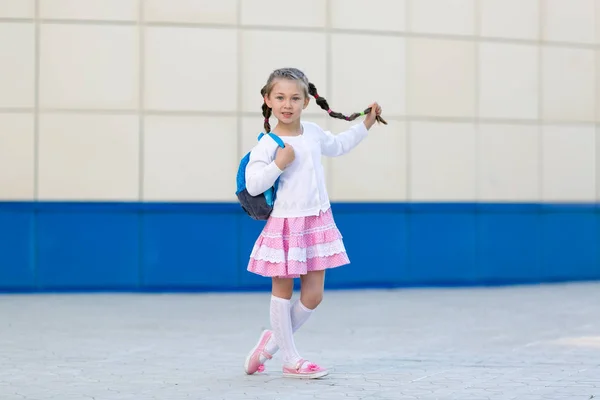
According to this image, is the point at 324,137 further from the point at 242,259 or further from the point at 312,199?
the point at 242,259

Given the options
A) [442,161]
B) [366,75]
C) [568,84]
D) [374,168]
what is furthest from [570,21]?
[374,168]

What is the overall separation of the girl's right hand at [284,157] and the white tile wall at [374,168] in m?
5.70

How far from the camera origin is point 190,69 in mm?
11141

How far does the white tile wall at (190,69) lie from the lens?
36.4 ft

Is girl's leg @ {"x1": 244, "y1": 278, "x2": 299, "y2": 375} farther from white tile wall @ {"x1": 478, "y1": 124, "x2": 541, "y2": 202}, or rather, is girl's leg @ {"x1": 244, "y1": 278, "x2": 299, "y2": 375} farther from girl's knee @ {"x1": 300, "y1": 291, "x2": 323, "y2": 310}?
white tile wall @ {"x1": 478, "y1": 124, "x2": 541, "y2": 202}

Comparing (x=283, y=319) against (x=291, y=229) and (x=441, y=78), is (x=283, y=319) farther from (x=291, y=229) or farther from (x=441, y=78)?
(x=441, y=78)

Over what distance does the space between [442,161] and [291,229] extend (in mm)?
6237

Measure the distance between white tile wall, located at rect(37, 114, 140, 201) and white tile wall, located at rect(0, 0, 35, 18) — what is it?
1023mm

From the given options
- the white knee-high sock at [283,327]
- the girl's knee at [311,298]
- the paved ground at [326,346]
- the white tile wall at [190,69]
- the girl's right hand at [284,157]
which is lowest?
the paved ground at [326,346]

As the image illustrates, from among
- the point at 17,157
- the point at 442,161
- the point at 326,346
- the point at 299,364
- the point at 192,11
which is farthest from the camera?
the point at 442,161

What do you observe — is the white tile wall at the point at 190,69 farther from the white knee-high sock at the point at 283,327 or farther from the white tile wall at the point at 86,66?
the white knee-high sock at the point at 283,327

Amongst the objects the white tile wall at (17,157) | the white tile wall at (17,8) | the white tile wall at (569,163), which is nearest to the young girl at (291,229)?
the white tile wall at (17,157)

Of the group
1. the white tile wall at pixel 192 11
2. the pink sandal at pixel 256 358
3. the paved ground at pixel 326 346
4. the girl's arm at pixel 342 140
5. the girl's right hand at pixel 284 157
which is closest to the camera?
the paved ground at pixel 326 346

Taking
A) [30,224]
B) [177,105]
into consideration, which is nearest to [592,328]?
[177,105]
